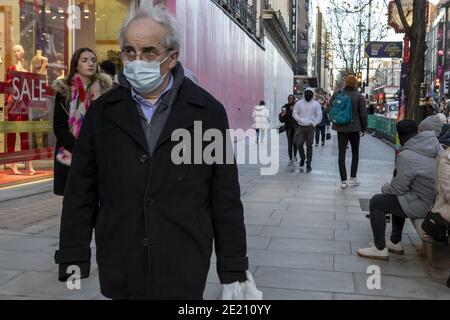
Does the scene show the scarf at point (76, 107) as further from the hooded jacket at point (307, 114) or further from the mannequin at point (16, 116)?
the hooded jacket at point (307, 114)

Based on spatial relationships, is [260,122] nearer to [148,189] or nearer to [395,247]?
[395,247]

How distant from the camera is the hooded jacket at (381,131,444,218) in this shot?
5438 millimetres

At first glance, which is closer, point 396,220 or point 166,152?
point 166,152

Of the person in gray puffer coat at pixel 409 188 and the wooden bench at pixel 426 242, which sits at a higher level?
the person in gray puffer coat at pixel 409 188

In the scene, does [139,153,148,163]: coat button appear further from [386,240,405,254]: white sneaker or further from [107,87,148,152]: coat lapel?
[386,240,405,254]: white sneaker

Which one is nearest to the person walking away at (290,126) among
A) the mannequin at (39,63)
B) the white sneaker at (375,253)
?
the mannequin at (39,63)

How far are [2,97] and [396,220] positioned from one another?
21.4 feet

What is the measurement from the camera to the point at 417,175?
5449 mm

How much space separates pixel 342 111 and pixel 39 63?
5.48 metres

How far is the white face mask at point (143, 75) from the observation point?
7.98ft

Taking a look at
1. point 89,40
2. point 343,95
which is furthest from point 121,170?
point 89,40

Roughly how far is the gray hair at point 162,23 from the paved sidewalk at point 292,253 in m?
2.29
